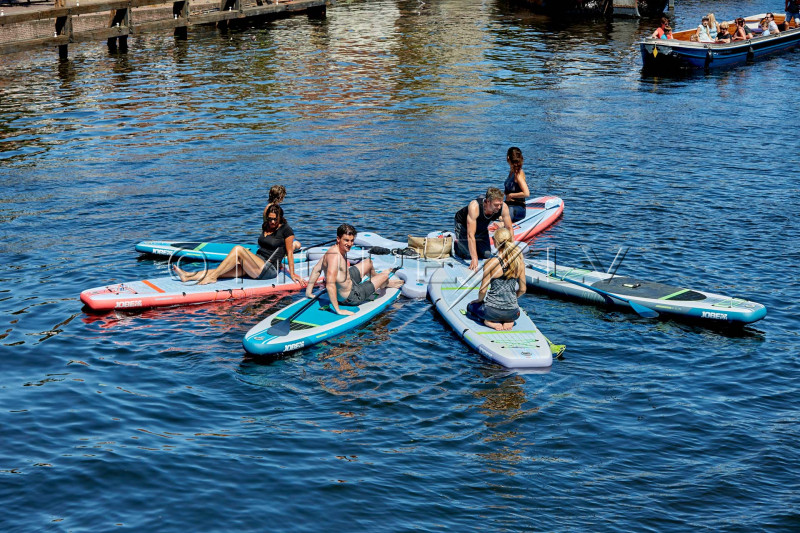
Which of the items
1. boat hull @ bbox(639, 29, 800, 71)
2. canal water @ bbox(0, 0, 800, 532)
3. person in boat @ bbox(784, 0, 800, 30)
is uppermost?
person in boat @ bbox(784, 0, 800, 30)

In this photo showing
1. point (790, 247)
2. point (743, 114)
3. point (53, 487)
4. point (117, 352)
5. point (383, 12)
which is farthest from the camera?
point (383, 12)

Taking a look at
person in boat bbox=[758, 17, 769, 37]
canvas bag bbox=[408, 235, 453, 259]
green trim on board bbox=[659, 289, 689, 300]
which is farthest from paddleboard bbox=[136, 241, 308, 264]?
person in boat bbox=[758, 17, 769, 37]

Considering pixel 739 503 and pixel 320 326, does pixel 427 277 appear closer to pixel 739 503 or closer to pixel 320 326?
pixel 320 326

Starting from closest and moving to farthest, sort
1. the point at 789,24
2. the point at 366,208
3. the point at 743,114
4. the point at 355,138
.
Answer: the point at 366,208
the point at 355,138
the point at 743,114
the point at 789,24

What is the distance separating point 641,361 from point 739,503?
3.78 metres

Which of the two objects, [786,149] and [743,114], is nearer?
[786,149]

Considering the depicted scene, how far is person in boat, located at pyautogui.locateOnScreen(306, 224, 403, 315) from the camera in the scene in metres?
14.4

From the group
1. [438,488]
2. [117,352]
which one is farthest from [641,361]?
[117,352]

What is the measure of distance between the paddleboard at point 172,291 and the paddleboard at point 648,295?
4.78 metres

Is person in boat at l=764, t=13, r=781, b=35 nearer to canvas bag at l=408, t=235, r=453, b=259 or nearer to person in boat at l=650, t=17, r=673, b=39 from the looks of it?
person in boat at l=650, t=17, r=673, b=39

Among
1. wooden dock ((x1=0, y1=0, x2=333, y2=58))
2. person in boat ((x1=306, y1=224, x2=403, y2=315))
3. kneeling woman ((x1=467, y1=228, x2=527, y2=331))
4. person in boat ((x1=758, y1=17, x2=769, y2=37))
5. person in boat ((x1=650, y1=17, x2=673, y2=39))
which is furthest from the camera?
person in boat ((x1=758, y1=17, x2=769, y2=37))

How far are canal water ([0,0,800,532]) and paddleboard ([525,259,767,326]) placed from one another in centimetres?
29

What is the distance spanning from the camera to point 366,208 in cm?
2159

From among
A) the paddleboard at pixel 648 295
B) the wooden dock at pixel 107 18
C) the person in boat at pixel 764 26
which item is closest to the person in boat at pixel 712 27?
the person in boat at pixel 764 26
